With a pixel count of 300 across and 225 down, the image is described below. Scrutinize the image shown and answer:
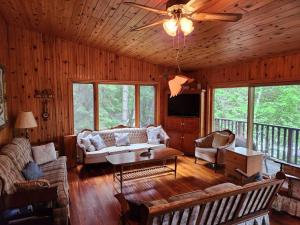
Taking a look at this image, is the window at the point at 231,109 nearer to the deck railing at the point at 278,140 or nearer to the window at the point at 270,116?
the window at the point at 270,116

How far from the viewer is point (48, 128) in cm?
514

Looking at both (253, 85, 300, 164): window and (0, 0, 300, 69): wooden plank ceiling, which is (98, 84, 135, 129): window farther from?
(253, 85, 300, 164): window

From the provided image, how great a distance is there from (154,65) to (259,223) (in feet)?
16.0

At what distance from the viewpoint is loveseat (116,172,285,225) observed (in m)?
1.64

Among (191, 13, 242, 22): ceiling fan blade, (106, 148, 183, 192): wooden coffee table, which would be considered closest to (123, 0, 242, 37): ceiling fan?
(191, 13, 242, 22): ceiling fan blade

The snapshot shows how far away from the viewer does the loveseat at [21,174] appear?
2.38 meters

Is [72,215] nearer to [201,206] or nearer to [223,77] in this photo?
[201,206]

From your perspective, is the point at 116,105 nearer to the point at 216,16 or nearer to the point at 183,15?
the point at 183,15

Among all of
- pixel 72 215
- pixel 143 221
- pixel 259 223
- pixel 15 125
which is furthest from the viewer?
pixel 15 125

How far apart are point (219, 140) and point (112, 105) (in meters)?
2.98

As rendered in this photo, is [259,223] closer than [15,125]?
Yes

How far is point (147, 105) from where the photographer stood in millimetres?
6406

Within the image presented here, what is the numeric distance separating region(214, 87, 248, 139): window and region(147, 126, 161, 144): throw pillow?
5.45 feet

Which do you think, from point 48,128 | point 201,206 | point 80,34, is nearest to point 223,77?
point 80,34
